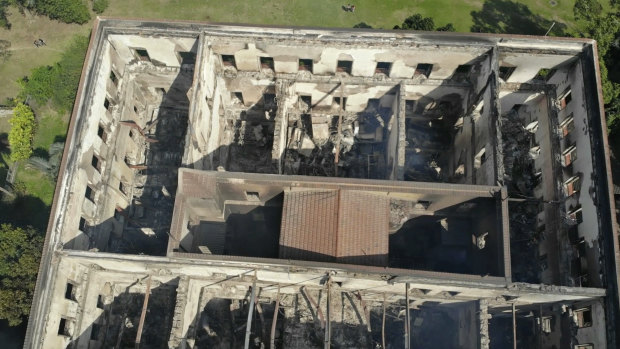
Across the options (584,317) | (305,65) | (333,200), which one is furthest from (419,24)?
(584,317)

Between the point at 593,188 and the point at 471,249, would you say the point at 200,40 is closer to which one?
the point at 471,249

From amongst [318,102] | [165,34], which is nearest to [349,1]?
[318,102]

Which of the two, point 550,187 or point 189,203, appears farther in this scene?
point 550,187

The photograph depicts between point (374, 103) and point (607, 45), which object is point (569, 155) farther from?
point (374, 103)

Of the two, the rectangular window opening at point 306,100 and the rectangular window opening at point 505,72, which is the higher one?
the rectangular window opening at point 505,72

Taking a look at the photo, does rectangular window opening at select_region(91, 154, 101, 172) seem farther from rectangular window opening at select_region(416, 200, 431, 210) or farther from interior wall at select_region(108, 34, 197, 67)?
rectangular window opening at select_region(416, 200, 431, 210)

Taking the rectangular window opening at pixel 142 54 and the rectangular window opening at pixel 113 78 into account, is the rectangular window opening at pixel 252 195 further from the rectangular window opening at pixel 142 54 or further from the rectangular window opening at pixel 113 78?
the rectangular window opening at pixel 113 78

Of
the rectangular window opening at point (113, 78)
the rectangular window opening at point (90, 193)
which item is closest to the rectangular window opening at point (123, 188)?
the rectangular window opening at point (90, 193)
